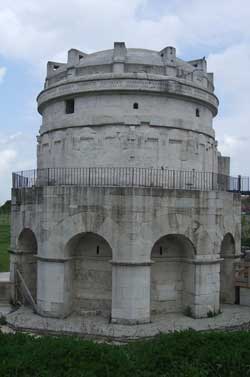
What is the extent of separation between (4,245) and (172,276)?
41387 millimetres

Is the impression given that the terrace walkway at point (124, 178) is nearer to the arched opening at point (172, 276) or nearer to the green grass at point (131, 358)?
the arched opening at point (172, 276)

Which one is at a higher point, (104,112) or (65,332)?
(104,112)

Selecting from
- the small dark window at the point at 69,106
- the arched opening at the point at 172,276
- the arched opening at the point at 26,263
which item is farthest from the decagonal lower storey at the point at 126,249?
the small dark window at the point at 69,106

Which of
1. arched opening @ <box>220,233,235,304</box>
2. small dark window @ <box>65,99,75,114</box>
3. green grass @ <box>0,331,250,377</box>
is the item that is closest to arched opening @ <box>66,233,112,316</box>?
small dark window @ <box>65,99,75,114</box>

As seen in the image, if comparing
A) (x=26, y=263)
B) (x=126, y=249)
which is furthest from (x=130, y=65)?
(x=26, y=263)

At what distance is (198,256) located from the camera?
60.7 ft

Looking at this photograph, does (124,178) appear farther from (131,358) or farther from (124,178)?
(131,358)

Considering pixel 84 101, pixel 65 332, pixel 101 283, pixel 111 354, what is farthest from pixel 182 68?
pixel 111 354

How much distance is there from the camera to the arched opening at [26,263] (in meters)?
20.9

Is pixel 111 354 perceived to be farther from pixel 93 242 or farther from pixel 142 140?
pixel 142 140

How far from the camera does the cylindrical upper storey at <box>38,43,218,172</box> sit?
19.3 meters

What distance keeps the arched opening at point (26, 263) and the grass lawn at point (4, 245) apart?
14.8 meters

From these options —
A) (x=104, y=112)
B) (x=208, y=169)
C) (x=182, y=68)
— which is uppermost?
(x=182, y=68)

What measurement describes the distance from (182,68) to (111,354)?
1396cm
